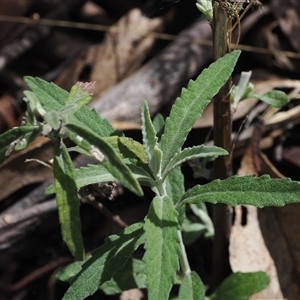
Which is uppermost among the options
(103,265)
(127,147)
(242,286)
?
(127,147)

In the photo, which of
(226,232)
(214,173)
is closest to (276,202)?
(214,173)

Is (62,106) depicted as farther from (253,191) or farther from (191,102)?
(253,191)

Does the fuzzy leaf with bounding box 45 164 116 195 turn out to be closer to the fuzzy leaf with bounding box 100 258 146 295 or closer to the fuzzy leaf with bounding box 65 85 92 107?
the fuzzy leaf with bounding box 65 85 92 107

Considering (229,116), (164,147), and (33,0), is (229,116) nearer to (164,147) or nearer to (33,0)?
(164,147)

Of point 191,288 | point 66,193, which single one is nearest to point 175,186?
point 191,288

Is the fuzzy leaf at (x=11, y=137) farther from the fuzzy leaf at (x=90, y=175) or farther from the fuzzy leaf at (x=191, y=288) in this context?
the fuzzy leaf at (x=191, y=288)

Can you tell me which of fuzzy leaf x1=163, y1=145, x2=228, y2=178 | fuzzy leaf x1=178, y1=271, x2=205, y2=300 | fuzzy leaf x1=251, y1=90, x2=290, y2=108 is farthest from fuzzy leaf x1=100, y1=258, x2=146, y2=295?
fuzzy leaf x1=251, y1=90, x2=290, y2=108

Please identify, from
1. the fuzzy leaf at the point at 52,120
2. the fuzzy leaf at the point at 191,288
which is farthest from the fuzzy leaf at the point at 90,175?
the fuzzy leaf at the point at 191,288
